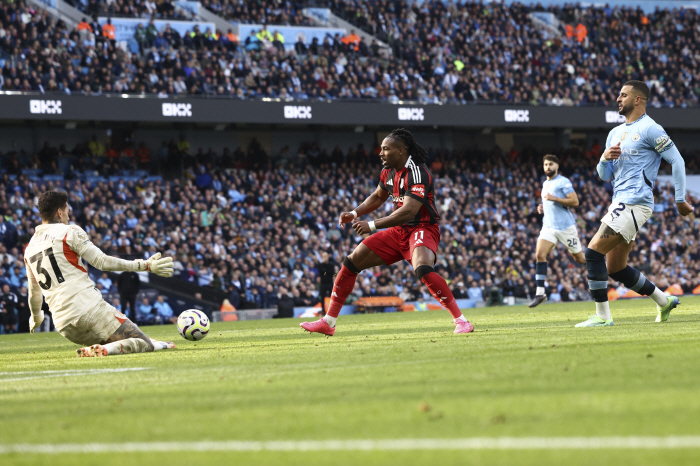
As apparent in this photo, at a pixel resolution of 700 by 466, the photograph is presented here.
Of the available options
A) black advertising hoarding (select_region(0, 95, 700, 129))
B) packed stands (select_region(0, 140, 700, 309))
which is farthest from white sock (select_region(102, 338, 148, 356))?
black advertising hoarding (select_region(0, 95, 700, 129))

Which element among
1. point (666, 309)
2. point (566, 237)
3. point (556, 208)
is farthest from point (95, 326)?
point (556, 208)

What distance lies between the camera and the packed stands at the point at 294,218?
2503cm

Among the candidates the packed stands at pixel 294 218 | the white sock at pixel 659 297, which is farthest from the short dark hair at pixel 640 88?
the packed stands at pixel 294 218

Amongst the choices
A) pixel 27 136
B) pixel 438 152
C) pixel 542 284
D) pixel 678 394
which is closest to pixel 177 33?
pixel 27 136

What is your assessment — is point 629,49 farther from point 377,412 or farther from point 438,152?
point 377,412

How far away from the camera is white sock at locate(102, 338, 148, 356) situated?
870 cm

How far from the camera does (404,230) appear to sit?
9.94 m

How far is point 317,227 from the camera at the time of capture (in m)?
28.8

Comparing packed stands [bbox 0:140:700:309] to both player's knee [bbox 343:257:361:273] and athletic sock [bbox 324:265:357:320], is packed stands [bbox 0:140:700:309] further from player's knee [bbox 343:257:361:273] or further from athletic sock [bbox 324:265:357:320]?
player's knee [bbox 343:257:361:273]

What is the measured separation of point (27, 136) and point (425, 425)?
29228 millimetres

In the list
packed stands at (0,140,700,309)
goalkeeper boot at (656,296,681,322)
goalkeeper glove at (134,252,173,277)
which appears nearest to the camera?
goalkeeper glove at (134,252,173,277)

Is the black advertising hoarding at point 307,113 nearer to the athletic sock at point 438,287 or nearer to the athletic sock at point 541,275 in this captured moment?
the athletic sock at point 541,275

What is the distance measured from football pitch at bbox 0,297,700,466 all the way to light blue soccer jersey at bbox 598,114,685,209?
98.8 inches

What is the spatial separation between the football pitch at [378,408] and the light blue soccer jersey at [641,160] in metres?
2.51
